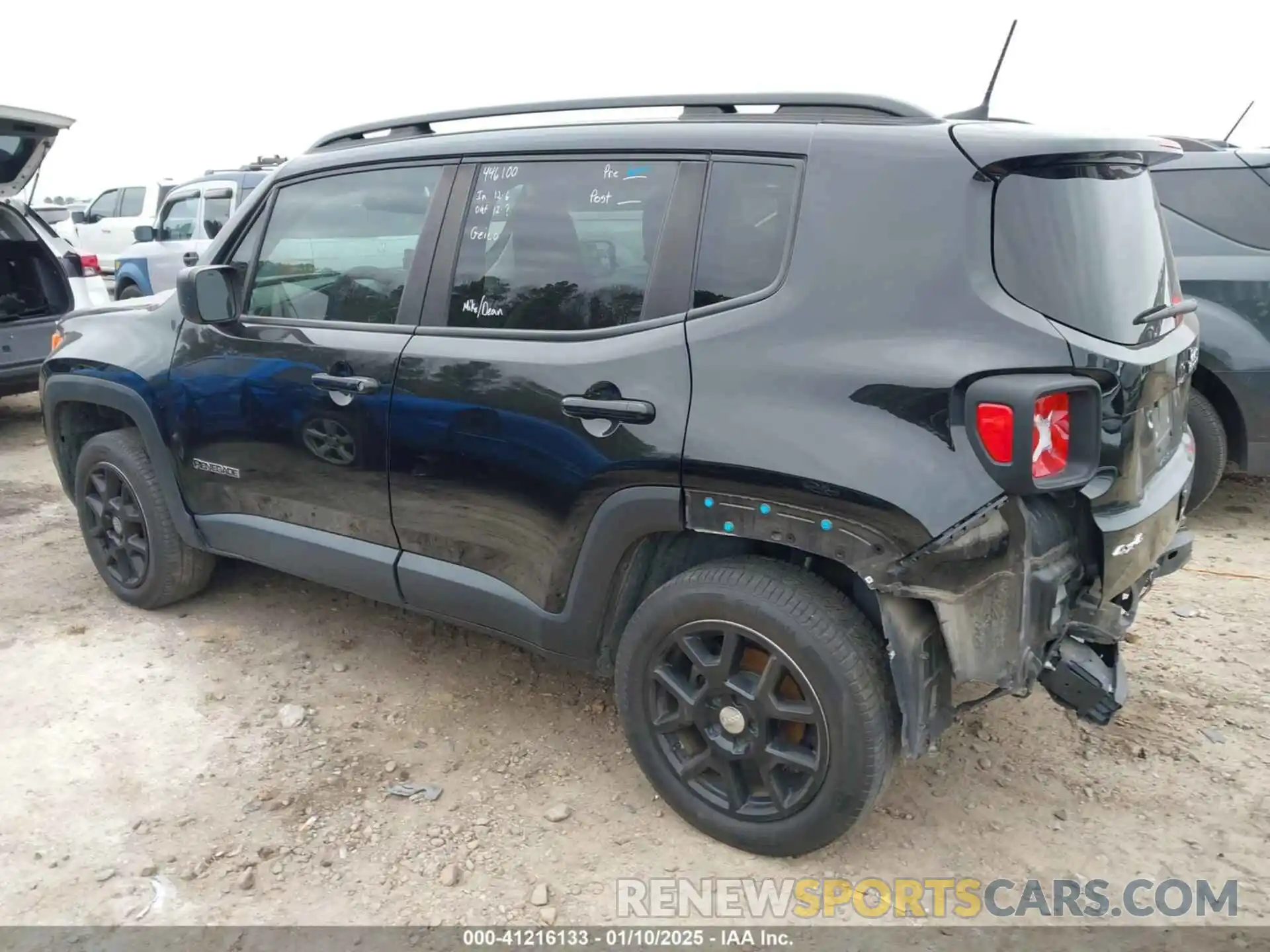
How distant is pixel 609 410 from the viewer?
251cm

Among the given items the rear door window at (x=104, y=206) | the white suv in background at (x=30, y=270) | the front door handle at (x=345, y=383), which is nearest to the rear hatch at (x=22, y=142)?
the white suv in background at (x=30, y=270)

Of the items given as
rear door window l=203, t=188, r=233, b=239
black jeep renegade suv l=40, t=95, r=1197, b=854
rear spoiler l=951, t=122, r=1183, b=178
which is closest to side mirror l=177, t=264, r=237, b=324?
black jeep renegade suv l=40, t=95, r=1197, b=854

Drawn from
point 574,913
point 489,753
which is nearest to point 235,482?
point 489,753

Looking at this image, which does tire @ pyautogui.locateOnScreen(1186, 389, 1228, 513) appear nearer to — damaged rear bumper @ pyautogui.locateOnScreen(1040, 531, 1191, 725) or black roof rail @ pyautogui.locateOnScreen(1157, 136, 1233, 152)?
black roof rail @ pyautogui.locateOnScreen(1157, 136, 1233, 152)

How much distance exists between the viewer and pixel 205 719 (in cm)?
Answer: 329

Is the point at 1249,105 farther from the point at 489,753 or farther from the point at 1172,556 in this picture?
the point at 489,753

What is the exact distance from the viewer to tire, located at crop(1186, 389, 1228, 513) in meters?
4.64

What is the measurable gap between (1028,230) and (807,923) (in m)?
1.78

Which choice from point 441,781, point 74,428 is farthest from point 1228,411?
point 74,428

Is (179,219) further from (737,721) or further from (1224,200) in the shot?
(737,721)

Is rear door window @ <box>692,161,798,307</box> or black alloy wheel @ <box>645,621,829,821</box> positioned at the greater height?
rear door window @ <box>692,161,798,307</box>

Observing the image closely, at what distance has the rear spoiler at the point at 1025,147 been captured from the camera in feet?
7.14

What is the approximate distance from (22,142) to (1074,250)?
7305 mm

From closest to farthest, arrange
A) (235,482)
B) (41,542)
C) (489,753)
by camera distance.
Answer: (489,753) < (235,482) < (41,542)
